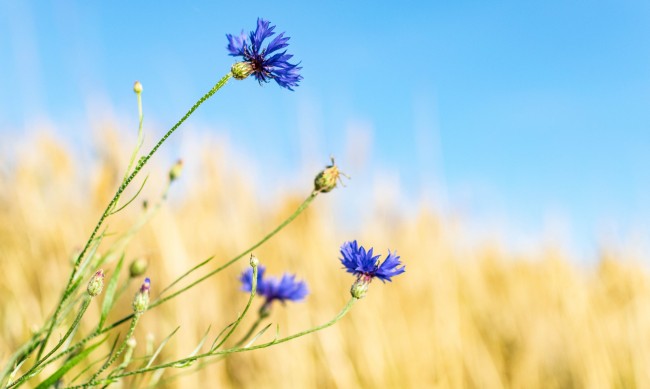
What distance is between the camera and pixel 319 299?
5.85 ft

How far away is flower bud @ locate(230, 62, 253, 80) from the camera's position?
0.39 metres

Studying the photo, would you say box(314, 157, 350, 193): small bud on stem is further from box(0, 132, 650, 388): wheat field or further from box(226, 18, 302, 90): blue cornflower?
box(0, 132, 650, 388): wheat field

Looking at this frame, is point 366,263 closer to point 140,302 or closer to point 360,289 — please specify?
point 360,289

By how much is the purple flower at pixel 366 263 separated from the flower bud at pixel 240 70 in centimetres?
13

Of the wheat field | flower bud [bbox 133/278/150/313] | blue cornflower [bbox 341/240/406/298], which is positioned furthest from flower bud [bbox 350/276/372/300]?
the wheat field

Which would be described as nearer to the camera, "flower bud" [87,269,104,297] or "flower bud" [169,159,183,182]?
"flower bud" [87,269,104,297]

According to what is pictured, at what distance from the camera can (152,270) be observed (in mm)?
1800

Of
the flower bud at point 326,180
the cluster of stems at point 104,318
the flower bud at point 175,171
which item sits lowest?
the cluster of stems at point 104,318

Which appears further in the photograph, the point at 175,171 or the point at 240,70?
the point at 175,171

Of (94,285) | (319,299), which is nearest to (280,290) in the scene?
(94,285)

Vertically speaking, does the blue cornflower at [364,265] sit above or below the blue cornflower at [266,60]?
below

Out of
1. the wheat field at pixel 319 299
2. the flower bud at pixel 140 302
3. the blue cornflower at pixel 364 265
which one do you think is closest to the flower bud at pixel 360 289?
the blue cornflower at pixel 364 265

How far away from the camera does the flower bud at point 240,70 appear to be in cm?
39

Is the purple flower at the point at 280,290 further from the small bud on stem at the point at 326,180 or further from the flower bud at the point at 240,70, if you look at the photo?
the flower bud at the point at 240,70
